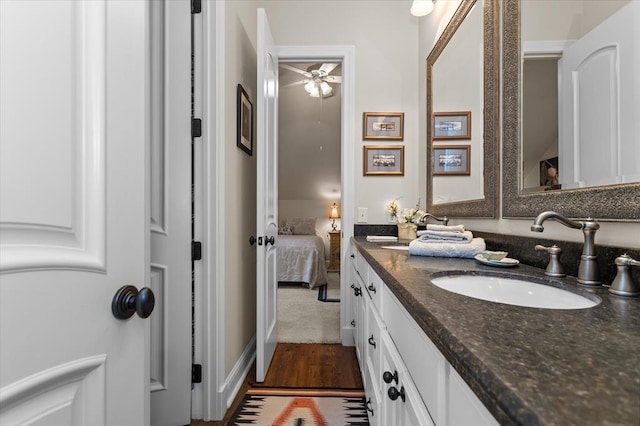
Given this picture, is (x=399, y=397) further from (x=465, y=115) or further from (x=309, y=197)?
(x=309, y=197)

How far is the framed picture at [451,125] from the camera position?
1.64m

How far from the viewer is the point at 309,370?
1974mm

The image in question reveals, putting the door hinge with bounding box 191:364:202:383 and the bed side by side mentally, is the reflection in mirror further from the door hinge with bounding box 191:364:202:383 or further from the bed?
the bed

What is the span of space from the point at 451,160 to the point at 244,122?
1334 mm

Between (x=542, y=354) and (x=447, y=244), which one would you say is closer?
(x=542, y=354)

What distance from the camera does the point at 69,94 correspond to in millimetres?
484

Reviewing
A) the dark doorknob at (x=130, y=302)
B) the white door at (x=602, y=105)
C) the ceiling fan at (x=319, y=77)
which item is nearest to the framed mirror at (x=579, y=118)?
the white door at (x=602, y=105)

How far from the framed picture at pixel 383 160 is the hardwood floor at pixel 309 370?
4.64ft

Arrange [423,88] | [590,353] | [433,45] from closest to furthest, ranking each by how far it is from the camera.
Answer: [590,353] → [433,45] → [423,88]

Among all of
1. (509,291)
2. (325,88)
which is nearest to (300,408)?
(509,291)

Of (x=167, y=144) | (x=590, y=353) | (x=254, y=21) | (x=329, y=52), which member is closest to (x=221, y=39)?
(x=167, y=144)

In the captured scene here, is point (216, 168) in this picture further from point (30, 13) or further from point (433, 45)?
point (433, 45)

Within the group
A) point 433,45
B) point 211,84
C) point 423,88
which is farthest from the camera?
point 423,88

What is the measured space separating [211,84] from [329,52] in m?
1.27
